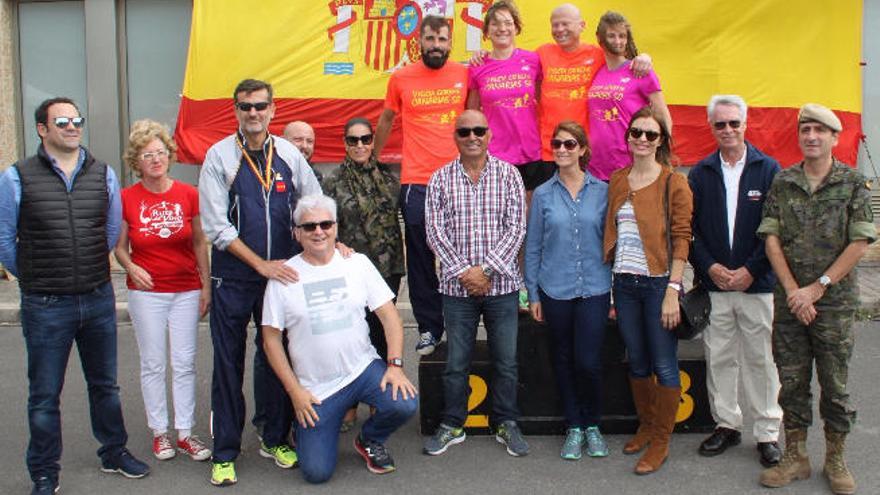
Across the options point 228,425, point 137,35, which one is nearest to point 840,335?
point 228,425

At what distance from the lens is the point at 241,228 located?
4527 mm

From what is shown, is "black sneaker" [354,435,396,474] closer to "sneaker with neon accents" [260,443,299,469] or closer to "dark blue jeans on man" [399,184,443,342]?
"sneaker with neon accents" [260,443,299,469]

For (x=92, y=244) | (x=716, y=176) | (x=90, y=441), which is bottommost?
(x=90, y=441)

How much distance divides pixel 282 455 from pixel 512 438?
1295 millimetres

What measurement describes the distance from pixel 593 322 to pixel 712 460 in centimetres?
100

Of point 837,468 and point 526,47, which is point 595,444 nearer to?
point 837,468

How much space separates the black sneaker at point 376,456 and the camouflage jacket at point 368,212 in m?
1.05

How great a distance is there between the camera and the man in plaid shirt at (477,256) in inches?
189

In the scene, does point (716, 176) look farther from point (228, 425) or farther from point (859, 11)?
point (859, 11)

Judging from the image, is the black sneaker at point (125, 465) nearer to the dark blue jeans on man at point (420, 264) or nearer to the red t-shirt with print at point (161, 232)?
the red t-shirt with print at point (161, 232)

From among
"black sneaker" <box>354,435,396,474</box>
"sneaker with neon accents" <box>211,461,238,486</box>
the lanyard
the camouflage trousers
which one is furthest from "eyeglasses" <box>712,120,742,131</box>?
"sneaker with neon accents" <box>211,461,238,486</box>

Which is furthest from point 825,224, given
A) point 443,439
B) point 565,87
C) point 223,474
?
→ point 223,474

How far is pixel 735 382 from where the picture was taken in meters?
4.89

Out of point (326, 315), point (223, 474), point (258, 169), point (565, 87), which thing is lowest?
point (223, 474)
